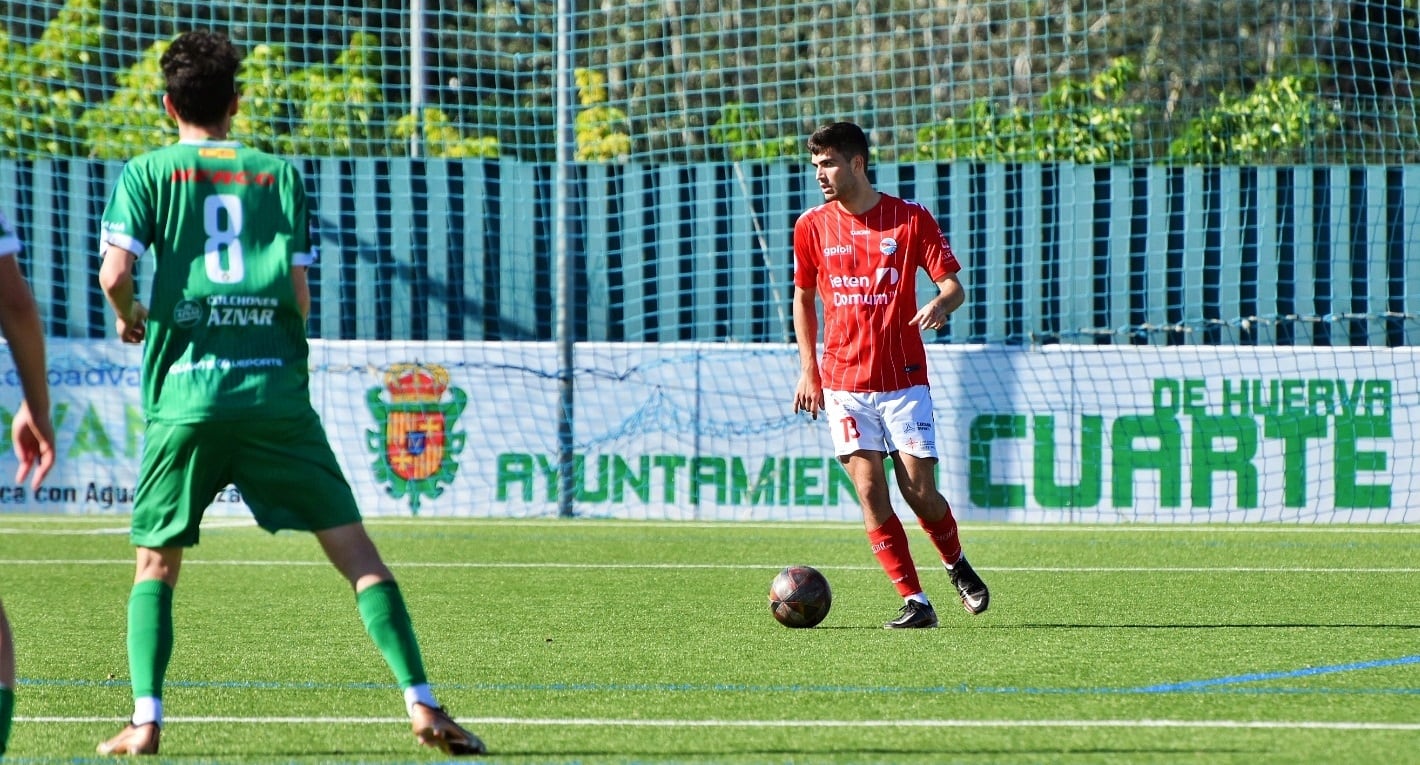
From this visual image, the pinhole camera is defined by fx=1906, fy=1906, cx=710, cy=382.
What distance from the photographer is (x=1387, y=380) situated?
12.8m

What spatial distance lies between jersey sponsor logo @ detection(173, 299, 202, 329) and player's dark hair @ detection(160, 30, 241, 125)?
0.41 m

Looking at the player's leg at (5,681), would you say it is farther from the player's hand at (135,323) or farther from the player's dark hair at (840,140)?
the player's dark hair at (840,140)

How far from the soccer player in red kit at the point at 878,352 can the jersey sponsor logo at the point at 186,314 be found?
3348 mm

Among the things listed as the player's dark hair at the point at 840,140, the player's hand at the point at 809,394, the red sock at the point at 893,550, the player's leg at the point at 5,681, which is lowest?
the red sock at the point at 893,550

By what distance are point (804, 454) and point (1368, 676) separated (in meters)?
7.98

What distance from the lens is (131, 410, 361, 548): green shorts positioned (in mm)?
4277

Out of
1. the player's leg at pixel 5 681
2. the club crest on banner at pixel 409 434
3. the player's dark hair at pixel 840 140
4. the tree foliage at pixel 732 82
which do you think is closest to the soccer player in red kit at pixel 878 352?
the player's dark hair at pixel 840 140

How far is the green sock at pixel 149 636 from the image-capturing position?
4375 millimetres

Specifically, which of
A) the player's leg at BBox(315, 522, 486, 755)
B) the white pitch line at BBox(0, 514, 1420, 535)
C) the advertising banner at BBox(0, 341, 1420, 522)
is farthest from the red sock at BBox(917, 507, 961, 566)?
the advertising banner at BBox(0, 341, 1420, 522)

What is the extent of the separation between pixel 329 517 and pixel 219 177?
31.7 inches

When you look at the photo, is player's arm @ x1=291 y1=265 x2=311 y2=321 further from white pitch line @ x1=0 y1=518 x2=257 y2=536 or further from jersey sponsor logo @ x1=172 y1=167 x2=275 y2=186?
white pitch line @ x1=0 y1=518 x2=257 y2=536

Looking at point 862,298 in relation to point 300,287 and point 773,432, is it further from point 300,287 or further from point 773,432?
point 773,432

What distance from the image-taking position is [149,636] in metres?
4.39

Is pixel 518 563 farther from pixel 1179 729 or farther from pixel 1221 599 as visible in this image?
pixel 1179 729
